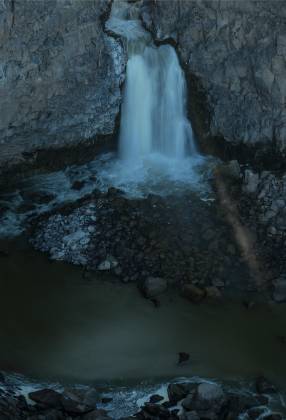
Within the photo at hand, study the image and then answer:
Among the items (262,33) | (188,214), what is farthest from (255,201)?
(262,33)

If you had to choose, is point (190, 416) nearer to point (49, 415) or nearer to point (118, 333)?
point (49, 415)

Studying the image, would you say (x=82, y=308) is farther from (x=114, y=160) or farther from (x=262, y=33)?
(x=262, y=33)

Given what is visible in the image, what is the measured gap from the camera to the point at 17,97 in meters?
16.8

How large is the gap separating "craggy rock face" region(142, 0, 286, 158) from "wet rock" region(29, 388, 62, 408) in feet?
32.1

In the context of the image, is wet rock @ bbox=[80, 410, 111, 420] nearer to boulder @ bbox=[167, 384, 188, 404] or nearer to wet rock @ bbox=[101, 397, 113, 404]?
wet rock @ bbox=[101, 397, 113, 404]

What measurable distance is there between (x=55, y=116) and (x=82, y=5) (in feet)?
10.5

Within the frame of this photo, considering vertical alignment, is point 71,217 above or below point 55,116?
below

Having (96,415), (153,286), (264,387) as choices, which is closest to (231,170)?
(153,286)

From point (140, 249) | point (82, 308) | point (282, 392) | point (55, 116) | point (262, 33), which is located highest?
point (262, 33)

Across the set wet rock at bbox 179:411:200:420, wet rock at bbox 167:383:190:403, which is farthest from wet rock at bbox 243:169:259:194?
wet rock at bbox 179:411:200:420

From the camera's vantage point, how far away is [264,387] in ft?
39.9

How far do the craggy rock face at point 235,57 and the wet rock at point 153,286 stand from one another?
5803mm

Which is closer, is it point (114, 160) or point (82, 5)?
point (82, 5)

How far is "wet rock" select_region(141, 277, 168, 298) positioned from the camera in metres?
14.5
